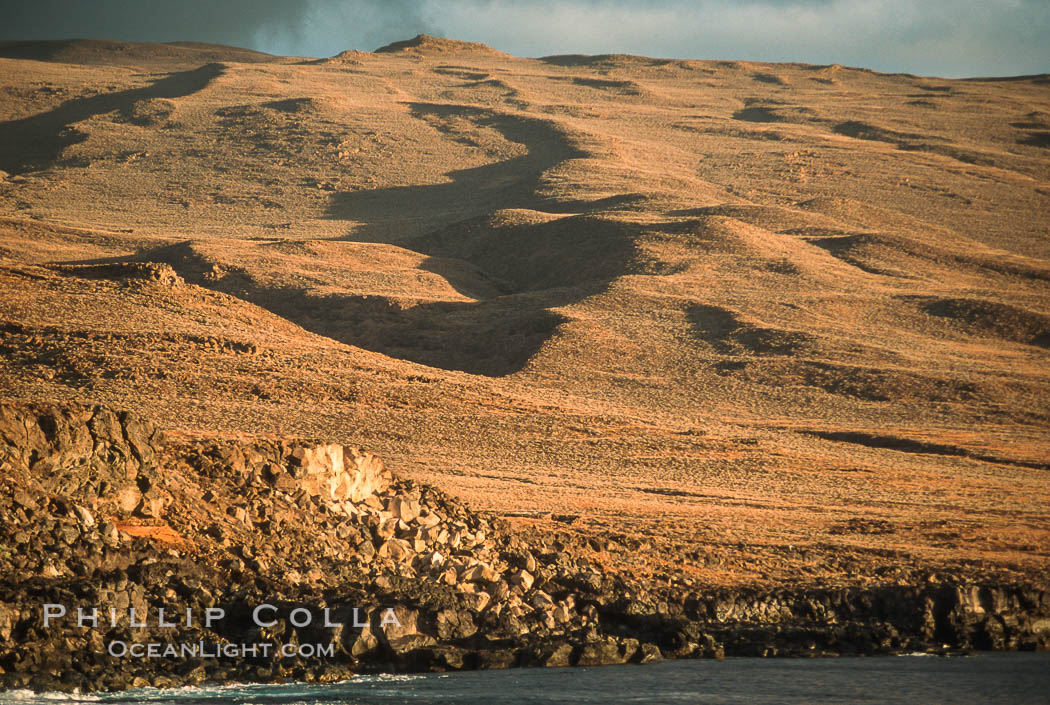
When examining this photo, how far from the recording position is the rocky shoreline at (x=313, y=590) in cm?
1764

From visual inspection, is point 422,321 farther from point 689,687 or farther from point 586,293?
point 689,687

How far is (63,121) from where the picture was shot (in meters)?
107

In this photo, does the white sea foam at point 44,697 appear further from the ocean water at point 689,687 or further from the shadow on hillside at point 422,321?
the shadow on hillside at point 422,321

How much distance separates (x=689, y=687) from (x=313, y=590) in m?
6.09

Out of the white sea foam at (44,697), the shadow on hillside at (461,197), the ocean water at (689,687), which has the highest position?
the shadow on hillside at (461,197)

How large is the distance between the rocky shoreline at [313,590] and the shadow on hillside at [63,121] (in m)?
82.3

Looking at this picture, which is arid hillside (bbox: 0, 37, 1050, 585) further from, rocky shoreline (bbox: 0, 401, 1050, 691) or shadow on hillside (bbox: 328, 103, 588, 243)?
rocky shoreline (bbox: 0, 401, 1050, 691)

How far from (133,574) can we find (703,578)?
11.2 metres

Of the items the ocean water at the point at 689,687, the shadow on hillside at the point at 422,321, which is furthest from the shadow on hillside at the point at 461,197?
the ocean water at the point at 689,687

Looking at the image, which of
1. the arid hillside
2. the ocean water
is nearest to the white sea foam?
the ocean water

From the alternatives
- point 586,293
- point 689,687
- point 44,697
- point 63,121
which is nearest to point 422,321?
point 586,293

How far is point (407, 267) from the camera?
6662 cm

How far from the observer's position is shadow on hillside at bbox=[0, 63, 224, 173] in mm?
99062

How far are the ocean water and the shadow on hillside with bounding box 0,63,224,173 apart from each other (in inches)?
3443
